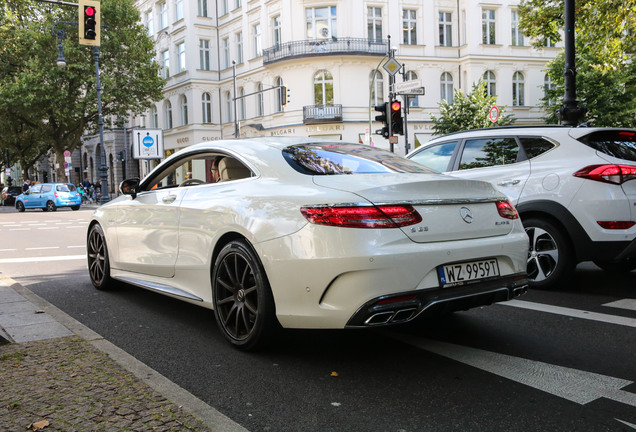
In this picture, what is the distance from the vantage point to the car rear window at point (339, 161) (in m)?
4.23

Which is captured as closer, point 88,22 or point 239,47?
point 88,22

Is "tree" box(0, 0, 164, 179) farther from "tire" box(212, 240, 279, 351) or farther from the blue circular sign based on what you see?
"tire" box(212, 240, 279, 351)

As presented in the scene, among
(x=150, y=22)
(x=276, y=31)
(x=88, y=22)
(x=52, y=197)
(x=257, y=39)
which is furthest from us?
(x=150, y=22)

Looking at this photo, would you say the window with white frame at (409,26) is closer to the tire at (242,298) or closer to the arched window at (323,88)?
the arched window at (323,88)

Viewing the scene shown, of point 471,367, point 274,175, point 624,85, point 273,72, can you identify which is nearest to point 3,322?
point 274,175

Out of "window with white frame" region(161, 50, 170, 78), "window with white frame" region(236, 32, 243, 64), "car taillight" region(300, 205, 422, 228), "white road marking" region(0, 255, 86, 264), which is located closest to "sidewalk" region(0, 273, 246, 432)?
"car taillight" region(300, 205, 422, 228)

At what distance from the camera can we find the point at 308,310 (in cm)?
365

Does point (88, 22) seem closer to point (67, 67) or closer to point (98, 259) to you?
point (98, 259)

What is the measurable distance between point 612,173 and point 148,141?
22498mm

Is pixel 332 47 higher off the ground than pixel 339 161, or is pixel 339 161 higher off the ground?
pixel 332 47

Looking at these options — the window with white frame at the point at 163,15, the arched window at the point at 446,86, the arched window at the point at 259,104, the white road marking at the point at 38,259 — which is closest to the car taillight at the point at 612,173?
the white road marking at the point at 38,259

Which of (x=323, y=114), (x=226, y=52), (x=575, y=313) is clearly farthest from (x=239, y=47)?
(x=575, y=313)

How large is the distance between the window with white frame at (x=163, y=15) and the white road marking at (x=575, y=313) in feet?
148

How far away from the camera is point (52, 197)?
31594 mm
